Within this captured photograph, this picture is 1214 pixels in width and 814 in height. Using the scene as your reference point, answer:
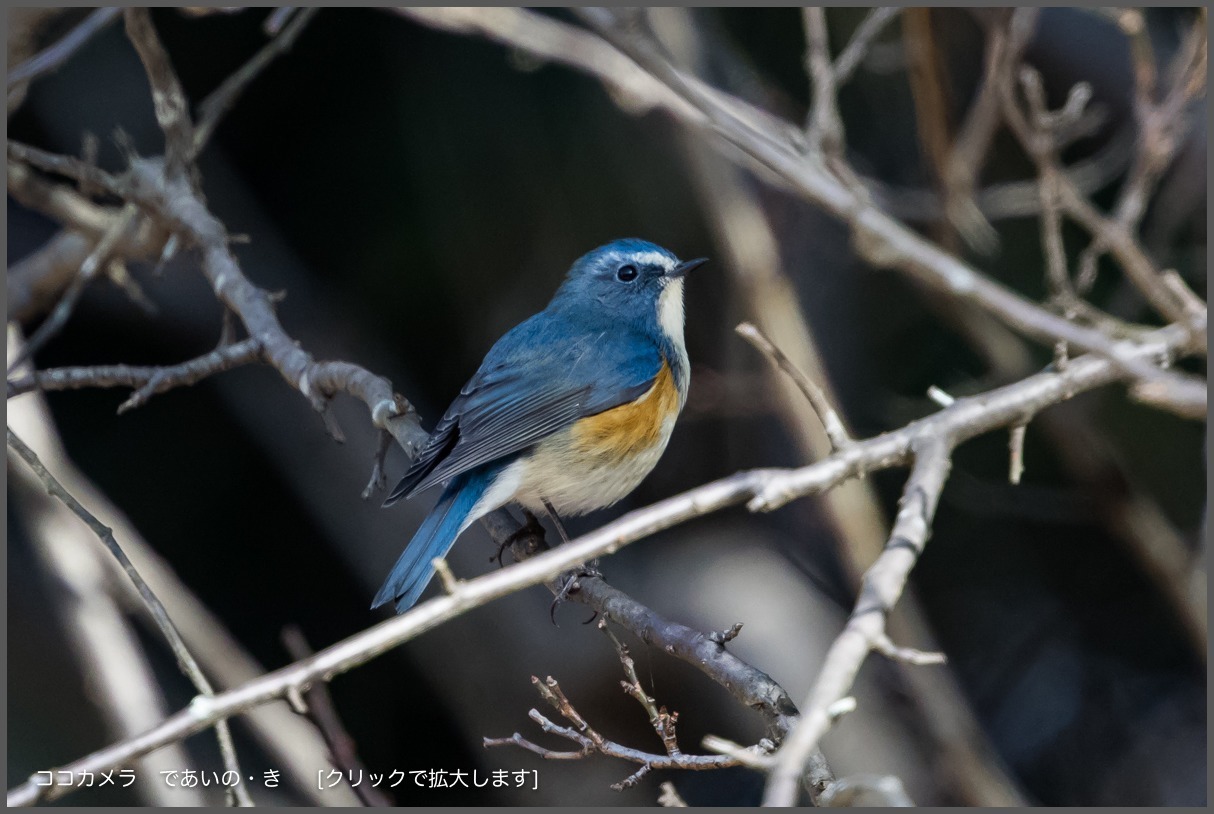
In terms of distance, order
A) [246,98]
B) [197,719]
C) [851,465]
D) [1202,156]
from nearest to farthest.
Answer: [197,719], [851,465], [1202,156], [246,98]

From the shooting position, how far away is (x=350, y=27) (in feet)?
19.1

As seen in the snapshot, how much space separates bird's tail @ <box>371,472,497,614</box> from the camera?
113 inches

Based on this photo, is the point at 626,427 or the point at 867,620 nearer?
the point at 867,620

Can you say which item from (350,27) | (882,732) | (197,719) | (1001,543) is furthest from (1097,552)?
(197,719)

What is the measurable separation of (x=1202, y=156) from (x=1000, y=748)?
10.00 ft

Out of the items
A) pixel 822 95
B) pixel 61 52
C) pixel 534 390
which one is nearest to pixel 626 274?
pixel 534 390

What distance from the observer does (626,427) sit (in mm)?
3611

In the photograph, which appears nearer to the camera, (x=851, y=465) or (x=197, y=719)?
(x=197, y=719)

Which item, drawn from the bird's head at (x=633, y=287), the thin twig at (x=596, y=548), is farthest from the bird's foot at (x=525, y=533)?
the thin twig at (x=596, y=548)

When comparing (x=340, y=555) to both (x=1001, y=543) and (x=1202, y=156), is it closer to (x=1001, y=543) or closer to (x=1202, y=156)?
(x=1001, y=543)

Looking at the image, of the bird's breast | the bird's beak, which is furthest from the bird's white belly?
the bird's beak

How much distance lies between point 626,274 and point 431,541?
5.27ft

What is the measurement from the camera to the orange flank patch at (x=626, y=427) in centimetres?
356

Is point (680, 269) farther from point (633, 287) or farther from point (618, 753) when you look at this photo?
point (618, 753)
